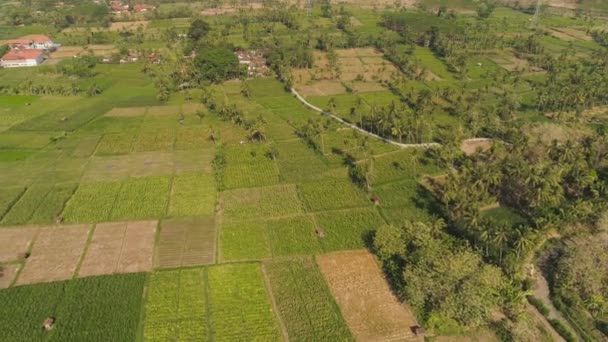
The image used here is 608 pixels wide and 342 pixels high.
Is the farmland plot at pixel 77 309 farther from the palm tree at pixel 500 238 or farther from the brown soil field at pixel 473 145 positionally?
the brown soil field at pixel 473 145

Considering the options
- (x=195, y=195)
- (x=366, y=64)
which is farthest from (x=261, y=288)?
(x=366, y=64)

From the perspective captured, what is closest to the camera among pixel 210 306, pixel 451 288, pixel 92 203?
pixel 451 288

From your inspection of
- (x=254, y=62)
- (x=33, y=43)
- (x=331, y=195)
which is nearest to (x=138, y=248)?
(x=331, y=195)

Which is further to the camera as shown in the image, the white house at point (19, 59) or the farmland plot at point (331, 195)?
the white house at point (19, 59)

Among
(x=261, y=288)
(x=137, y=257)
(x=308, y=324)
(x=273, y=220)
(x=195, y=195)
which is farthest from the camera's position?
(x=195, y=195)

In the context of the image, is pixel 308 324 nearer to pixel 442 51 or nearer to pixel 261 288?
pixel 261 288

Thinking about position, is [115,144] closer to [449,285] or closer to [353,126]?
[353,126]

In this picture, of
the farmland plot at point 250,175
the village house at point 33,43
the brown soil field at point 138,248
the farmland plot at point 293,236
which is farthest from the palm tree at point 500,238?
the village house at point 33,43
